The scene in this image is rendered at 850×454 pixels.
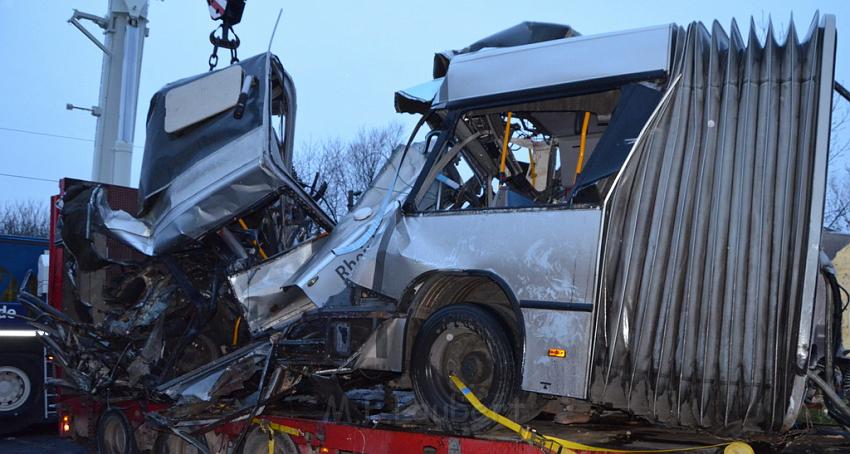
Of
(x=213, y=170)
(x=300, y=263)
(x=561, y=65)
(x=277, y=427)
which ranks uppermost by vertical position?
(x=561, y=65)

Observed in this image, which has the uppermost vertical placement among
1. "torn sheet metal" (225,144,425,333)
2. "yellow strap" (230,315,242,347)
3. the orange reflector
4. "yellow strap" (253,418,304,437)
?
"torn sheet metal" (225,144,425,333)

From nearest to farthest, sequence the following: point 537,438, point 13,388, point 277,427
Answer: point 537,438 → point 277,427 → point 13,388

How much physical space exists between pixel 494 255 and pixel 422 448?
51.0 inches

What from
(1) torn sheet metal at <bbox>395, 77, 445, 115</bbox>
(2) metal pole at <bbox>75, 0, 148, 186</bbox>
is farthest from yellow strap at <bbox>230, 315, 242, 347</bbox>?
(2) metal pole at <bbox>75, 0, 148, 186</bbox>

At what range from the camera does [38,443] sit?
10734 mm

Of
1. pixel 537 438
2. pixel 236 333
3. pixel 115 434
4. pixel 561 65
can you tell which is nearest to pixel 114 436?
pixel 115 434

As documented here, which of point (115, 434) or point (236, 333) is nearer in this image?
point (236, 333)

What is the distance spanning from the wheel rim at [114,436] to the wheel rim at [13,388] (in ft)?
10.6

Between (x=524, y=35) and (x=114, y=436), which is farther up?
(x=524, y=35)

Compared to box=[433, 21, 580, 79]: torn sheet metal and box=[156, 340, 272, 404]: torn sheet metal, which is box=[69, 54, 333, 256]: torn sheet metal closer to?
box=[156, 340, 272, 404]: torn sheet metal

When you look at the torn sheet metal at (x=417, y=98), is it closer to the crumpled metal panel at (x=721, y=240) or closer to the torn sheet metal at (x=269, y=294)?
the torn sheet metal at (x=269, y=294)

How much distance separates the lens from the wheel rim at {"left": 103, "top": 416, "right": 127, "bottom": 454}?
8188 millimetres

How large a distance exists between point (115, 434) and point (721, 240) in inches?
253

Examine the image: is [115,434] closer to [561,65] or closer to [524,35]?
[524,35]
